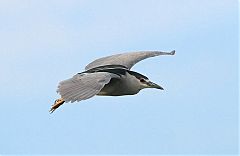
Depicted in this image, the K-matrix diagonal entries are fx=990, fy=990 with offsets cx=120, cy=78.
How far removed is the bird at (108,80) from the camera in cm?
1585

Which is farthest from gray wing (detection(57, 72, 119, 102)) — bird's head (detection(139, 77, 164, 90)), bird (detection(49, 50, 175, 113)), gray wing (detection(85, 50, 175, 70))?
gray wing (detection(85, 50, 175, 70))

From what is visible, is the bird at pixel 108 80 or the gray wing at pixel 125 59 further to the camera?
the gray wing at pixel 125 59

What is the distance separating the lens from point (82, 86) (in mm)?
16078

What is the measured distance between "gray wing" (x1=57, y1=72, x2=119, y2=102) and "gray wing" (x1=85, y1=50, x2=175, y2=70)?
2.93 m

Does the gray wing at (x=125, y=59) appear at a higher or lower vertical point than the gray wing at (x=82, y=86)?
higher

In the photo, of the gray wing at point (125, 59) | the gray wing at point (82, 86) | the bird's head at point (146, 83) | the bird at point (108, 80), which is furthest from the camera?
the gray wing at point (125, 59)

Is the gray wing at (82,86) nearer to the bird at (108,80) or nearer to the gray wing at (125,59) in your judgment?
the bird at (108,80)

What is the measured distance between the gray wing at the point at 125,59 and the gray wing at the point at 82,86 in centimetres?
293

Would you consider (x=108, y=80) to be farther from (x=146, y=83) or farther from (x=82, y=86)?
(x=146, y=83)

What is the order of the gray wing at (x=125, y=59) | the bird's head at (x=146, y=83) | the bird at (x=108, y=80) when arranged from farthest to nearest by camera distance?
the gray wing at (x=125, y=59)
the bird's head at (x=146, y=83)
the bird at (x=108, y=80)

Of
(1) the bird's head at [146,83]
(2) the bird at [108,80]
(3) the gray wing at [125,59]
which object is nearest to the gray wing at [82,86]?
(2) the bird at [108,80]

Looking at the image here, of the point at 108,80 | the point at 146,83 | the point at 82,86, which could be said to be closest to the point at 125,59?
the point at 146,83

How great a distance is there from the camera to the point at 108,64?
19719 mm

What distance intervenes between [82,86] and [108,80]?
2.04 ft
